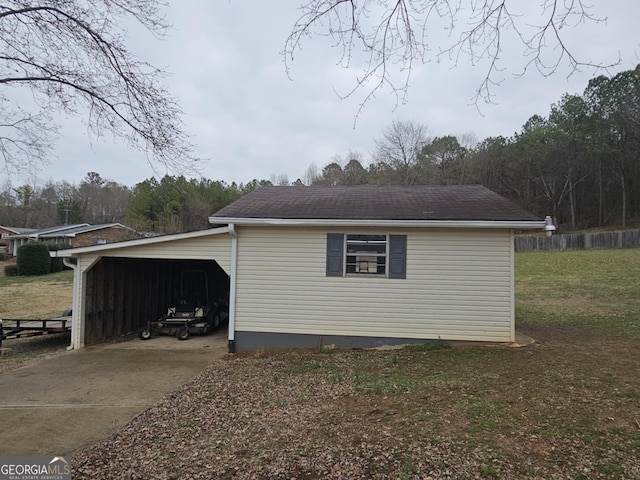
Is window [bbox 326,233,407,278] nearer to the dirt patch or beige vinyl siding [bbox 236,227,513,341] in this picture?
beige vinyl siding [bbox 236,227,513,341]

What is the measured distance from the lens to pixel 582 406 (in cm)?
440

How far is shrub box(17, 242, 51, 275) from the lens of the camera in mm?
23938

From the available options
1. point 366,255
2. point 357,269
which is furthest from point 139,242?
point 366,255

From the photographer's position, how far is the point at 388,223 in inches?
299

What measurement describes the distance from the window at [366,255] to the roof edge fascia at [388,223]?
36cm

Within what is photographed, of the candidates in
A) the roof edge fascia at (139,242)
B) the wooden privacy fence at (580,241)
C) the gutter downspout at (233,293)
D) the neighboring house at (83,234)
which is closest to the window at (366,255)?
the gutter downspout at (233,293)

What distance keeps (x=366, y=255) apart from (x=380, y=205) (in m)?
1.32

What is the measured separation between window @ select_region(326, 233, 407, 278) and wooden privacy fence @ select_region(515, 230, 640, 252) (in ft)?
84.1

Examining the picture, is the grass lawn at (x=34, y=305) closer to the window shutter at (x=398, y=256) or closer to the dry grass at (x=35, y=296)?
the dry grass at (x=35, y=296)

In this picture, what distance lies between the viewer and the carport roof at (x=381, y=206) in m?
7.60

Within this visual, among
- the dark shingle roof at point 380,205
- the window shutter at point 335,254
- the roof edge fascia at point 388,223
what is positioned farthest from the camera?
the window shutter at point 335,254

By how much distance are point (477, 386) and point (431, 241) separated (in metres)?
3.16

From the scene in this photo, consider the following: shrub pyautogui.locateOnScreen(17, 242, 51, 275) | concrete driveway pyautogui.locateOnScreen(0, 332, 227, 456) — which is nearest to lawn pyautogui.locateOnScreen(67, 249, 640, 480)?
concrete driveway pyautogui.locateOnScreen(0, 332, 227, 456)

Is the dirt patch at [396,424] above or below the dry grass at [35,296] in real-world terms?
above
